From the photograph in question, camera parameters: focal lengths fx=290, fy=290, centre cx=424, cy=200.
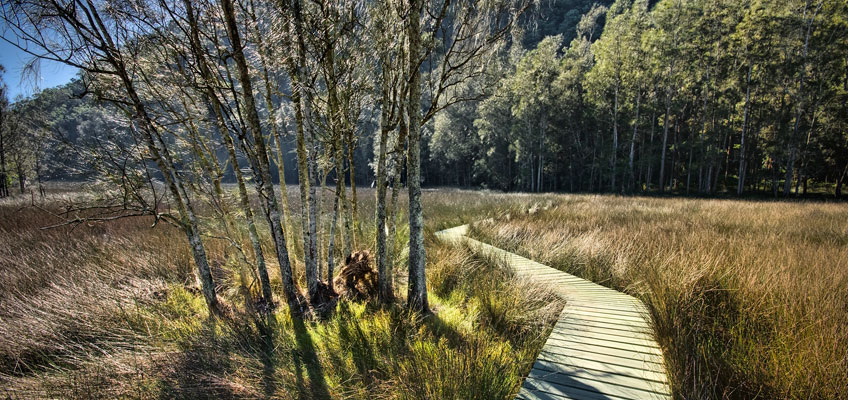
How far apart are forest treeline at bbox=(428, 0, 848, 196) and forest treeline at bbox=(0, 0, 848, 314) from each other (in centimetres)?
14

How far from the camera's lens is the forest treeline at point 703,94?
1566 cm

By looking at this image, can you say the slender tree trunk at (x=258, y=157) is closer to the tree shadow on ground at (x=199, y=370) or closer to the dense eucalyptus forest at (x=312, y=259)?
the dense eucalyptus forest at (x=312, y=259)

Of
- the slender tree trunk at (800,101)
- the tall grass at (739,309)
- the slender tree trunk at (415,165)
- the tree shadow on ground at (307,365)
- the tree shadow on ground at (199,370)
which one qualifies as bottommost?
the tree shadow on ground at (307,365)

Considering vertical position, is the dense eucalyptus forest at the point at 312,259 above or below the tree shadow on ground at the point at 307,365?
above

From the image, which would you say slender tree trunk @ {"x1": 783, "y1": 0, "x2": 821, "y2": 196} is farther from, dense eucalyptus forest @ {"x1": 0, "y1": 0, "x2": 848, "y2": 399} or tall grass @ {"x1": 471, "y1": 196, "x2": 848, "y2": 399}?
tall grass @ {"x1": 471, "y1": 196, "x2": 848, "y2": 399}

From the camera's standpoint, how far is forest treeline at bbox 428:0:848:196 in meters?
15.7

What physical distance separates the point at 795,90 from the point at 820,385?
972 inches

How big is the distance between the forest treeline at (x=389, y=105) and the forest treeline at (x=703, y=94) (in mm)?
138

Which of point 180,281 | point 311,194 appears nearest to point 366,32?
point 311,194

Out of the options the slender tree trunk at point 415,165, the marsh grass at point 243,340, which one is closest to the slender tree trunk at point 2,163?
the marsh grass at point 243,340

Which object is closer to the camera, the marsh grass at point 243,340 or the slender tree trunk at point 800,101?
the marsh grass at point 243,340

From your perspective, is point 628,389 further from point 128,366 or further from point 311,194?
point 128,366

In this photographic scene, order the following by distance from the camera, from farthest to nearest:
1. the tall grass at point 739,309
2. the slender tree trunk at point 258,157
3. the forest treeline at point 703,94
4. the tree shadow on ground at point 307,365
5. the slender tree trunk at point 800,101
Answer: the forest treeline at point 703,94 < the slender tree trunk at point 800,101 < the slender tree trunk at point 258,157 < the tree shadow on ground at point 307,365 < the tall grass at point 739,309

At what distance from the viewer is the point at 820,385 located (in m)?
1.69
